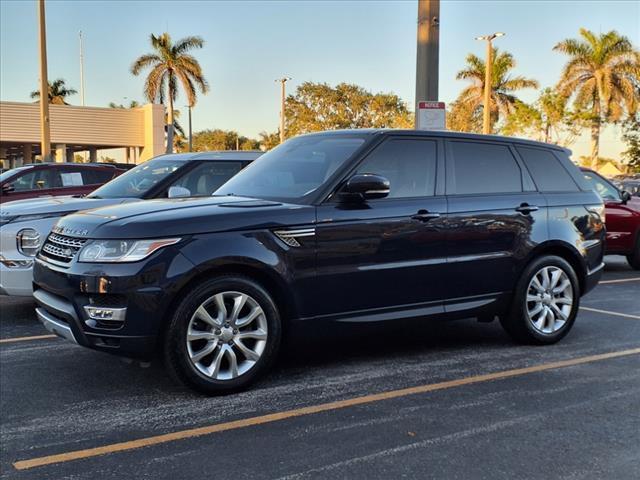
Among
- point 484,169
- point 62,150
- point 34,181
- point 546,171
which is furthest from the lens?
point 62,150

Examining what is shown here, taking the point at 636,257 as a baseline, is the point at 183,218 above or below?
Result: above

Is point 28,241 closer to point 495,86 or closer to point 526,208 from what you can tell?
point 526,208

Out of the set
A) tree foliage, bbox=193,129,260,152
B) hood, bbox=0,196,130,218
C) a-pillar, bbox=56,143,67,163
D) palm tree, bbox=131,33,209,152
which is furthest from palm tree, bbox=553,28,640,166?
tree foliage, bbox=193,129,260,152

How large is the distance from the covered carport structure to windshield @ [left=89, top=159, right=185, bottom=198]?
3266 centimetres

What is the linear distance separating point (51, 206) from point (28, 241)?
1.41 feet

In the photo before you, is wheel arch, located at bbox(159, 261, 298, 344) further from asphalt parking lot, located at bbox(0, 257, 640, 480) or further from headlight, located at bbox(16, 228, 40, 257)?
headlight, located at bbox(16, 228, 40, 257)

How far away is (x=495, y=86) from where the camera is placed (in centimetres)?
4475

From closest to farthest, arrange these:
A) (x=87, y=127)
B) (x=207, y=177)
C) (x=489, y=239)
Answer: (x=489, y=239)
(x=207, y=177)
(x=87, y=127)

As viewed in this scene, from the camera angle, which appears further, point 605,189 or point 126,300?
point 605,189

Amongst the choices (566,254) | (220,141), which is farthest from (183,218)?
(220,141)

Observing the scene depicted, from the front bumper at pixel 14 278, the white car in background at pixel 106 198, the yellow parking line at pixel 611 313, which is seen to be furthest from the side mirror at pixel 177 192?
the yellow parking line at pixel 611 313

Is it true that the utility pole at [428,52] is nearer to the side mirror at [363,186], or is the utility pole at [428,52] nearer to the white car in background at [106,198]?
the white car in background at [106,198]

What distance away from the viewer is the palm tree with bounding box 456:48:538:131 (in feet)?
145

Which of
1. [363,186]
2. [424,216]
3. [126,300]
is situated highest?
[363,186]
